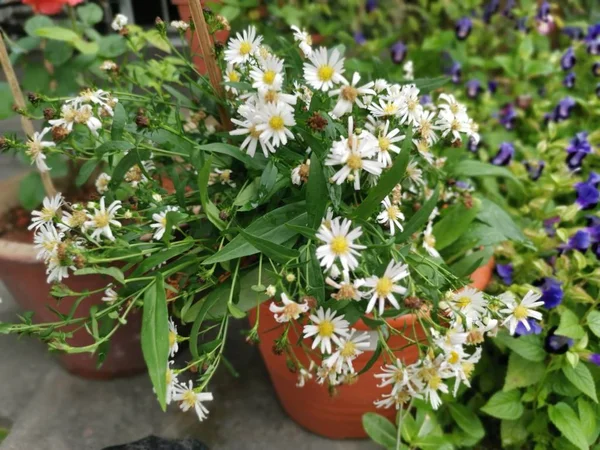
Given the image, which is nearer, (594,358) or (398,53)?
(594,358)

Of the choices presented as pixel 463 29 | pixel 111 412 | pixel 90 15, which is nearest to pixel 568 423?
pixel 111 412

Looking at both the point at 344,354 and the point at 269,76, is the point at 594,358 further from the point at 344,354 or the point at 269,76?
the point at 269,76

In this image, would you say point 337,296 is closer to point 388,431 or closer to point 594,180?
point 388,431

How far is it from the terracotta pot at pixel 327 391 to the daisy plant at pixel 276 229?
4 cm

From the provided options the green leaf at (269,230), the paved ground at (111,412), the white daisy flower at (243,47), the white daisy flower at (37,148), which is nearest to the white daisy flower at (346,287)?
the green leaf at (269,230)

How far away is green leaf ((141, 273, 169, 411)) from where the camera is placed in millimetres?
596

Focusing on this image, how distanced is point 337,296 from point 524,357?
0.48 m

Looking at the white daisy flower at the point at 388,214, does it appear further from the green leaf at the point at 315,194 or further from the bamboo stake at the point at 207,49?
the bamboo stake at the point at 207,49

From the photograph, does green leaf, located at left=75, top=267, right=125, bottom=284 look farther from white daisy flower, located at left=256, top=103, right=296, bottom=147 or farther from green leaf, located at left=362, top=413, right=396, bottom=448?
green leaf, located at left=362, top=413, right=396, bottom=448

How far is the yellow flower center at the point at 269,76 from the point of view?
2.07 ft

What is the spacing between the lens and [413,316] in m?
0.72

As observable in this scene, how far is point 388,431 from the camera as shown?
905 millimetres

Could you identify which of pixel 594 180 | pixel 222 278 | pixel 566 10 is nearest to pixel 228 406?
pixel 222 278

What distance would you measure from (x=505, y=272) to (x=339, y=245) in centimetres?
52
